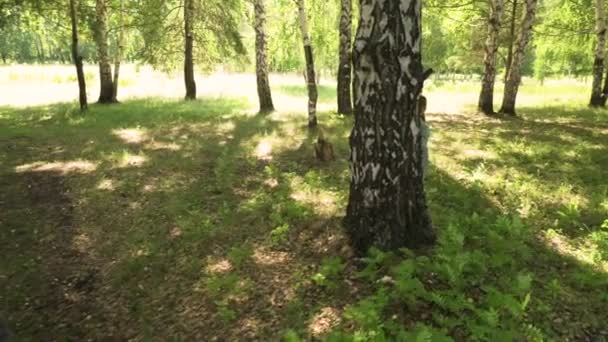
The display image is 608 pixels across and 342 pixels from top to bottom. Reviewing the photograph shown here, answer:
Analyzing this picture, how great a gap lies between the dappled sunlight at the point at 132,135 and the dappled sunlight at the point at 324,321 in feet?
30.5

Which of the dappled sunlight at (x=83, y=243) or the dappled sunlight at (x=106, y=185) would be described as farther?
the dappled sunlight at (x=106, y=185)

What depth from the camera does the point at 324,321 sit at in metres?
4.29

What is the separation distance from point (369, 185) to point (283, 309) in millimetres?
1770

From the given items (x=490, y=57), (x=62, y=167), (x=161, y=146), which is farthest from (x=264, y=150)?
(x=490, y=57)

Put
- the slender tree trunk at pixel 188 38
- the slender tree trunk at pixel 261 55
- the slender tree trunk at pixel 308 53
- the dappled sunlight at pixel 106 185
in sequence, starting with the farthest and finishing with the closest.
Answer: the slender tree trunk at pixel 188 38 → the slender tree trunk at pixel 261 55 → the slender tree trunk at pixel 308 53 → the dappled sunlight at pixel 106 185

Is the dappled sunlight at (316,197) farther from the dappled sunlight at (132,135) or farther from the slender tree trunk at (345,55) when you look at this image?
the slender tree trunk at (345,55)

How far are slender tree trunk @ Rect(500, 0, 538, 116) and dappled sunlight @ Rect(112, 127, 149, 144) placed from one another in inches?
487

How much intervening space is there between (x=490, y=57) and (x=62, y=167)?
45.1ft

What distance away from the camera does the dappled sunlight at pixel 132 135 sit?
480 inches

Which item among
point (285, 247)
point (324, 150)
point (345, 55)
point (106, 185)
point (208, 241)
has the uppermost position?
point (345, 55)

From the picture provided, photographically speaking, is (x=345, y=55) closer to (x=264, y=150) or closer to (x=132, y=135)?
(x=264, y=150)

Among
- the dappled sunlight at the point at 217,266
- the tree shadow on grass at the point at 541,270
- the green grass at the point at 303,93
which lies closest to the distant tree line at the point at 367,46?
the tree shadow on grass at the point at 541,270

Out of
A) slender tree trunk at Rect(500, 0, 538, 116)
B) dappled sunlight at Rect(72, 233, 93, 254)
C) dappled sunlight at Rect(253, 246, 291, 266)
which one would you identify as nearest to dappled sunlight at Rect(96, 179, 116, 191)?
dappled sunlight at Rect(72, 233, 93, 254)

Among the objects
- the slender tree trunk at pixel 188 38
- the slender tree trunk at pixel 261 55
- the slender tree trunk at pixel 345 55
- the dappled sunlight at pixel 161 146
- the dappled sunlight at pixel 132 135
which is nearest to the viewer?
the dappled sunlight at pixel 161 146
